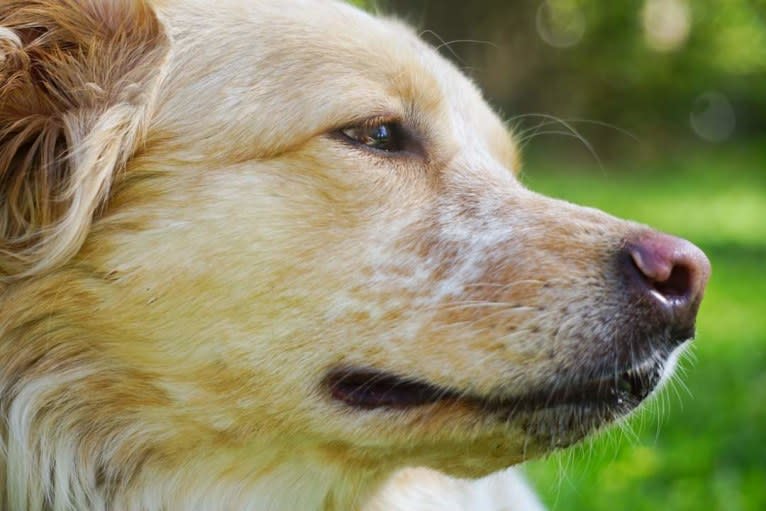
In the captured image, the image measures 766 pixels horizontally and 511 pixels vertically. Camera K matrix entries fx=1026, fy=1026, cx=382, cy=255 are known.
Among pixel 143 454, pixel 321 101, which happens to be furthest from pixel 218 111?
pixel 143 454

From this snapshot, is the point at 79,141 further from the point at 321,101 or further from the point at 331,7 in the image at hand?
the point at 331,7

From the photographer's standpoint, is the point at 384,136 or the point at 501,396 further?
the point at 384,136

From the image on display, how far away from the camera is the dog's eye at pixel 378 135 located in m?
2.81

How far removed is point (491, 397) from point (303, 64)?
40.9 inches

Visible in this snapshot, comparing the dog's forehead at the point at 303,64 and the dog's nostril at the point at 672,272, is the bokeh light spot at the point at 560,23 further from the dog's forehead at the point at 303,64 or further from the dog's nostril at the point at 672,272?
the dog's nostril at the point at 672,272

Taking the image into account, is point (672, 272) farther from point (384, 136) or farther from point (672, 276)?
point (384, 136)

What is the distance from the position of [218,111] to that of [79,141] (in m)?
0.38

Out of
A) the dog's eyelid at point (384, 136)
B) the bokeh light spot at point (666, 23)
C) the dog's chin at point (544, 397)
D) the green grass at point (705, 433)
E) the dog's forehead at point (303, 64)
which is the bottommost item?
the bokeh light spot at point (666, 23)

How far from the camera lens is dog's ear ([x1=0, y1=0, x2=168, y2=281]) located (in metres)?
2.63

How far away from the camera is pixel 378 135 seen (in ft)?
9.45

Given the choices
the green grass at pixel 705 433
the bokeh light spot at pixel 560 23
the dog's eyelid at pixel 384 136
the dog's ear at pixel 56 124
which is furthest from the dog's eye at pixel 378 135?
the bokeh light spot at pixel 560 23

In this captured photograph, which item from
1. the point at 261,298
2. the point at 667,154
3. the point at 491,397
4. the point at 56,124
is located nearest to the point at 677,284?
the point at 491,397

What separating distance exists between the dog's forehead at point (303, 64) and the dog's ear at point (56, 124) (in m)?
0.20

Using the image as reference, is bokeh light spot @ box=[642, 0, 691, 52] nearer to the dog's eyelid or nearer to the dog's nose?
the dog's eyelid
